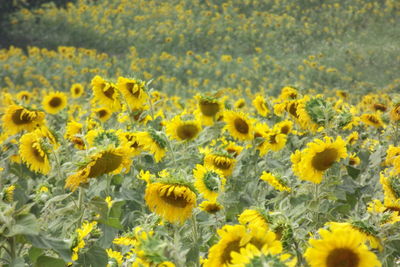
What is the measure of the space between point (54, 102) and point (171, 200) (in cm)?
245

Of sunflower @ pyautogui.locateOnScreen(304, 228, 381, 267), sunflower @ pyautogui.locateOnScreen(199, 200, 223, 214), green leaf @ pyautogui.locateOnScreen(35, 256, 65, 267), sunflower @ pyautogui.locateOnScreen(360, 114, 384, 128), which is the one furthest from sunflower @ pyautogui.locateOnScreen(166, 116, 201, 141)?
sunflower @ pyautogui.locateOnScreen(304, 228, 381, 267)

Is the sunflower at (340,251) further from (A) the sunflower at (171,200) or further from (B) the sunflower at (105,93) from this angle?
(B) the sunflower at (105,93)

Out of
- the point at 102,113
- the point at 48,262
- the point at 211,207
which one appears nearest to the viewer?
the point at 48,262

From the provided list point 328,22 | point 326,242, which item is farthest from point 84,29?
point 326,242

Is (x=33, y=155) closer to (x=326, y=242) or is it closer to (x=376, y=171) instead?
(x=326, y=242)

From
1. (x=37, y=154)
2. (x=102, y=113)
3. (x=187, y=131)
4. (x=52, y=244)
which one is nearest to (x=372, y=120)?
(x=187, y=131)

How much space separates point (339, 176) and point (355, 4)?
9.94 metres

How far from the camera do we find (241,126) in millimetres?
2361

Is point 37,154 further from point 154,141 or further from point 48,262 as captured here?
point 48,262

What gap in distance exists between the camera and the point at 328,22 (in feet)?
34.4

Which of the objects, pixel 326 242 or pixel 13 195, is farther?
pixel 13 195

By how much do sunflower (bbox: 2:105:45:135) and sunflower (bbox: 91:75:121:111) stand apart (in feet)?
0.88

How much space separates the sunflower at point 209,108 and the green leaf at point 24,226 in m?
1.70

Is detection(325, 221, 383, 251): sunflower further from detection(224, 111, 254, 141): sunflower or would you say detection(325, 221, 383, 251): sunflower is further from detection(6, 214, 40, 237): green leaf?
detection(224, 111, 254, 141): sunflower
